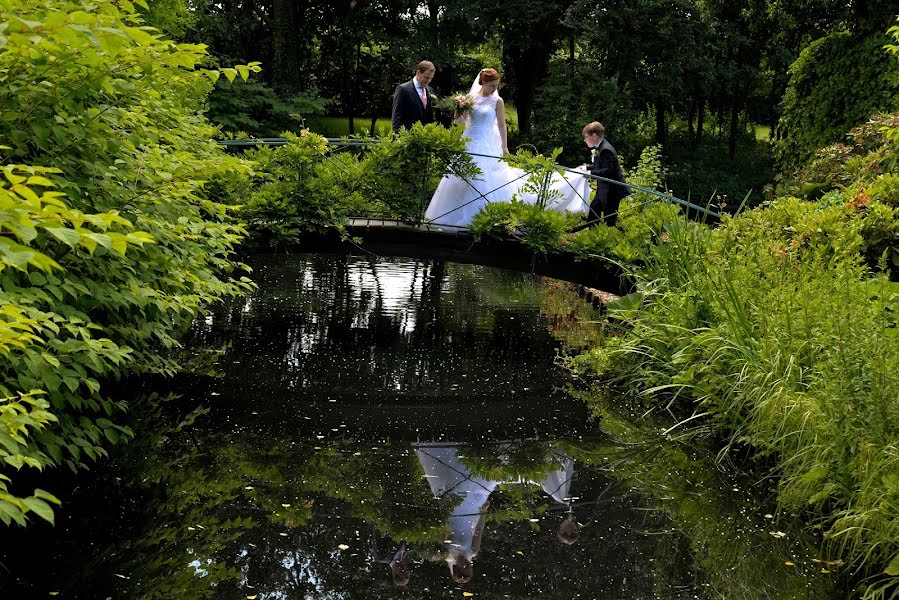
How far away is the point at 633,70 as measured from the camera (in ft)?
89.9

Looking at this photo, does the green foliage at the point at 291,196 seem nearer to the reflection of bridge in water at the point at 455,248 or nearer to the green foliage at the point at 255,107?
the reflection of bridge in water at the point at 455,248

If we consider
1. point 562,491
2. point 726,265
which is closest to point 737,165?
point 726,265

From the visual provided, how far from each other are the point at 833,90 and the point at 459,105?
11086mm

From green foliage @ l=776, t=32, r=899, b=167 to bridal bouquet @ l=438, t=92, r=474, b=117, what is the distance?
9.86 metres

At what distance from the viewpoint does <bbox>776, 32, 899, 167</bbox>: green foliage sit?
1873 cm

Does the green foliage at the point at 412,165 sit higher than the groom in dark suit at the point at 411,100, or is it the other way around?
the groom in dark suit at the point at 411,100

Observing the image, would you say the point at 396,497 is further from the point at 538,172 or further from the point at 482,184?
the point at 482,184

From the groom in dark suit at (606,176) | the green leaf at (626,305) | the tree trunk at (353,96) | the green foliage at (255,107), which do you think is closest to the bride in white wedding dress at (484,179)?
the groom in dark suit at (606,176)

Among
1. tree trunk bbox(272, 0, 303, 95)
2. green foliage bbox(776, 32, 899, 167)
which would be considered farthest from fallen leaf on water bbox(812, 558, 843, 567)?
tree trunk bbox(272, 0, 303, 95)

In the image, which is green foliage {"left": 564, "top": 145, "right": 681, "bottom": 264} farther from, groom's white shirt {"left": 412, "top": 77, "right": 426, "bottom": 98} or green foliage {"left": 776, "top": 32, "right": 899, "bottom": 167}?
green foliage {"left": 776, "top": 32, "right": 899, "bottom": 167}

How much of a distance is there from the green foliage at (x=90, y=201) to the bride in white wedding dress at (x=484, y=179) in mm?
4719

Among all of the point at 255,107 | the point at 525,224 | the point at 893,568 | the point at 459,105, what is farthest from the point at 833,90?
the point at 893,568

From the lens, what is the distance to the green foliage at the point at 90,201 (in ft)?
14.6

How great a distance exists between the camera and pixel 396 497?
6.49 m
